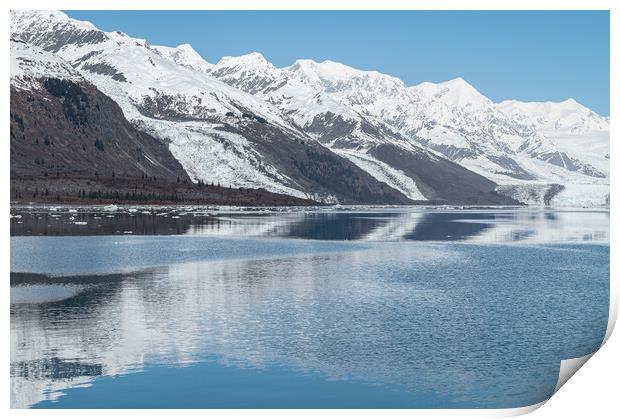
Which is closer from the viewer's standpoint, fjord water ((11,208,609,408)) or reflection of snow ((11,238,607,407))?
fjord water ((11,208,609,408))

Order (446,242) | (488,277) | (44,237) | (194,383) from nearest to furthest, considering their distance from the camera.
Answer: (194,383) < (488,277) < (44,237) < (446,242)

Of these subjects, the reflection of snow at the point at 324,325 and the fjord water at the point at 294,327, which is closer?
the fjord water at the point at 294,327

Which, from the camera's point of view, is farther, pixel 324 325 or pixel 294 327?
pixel 324 325
